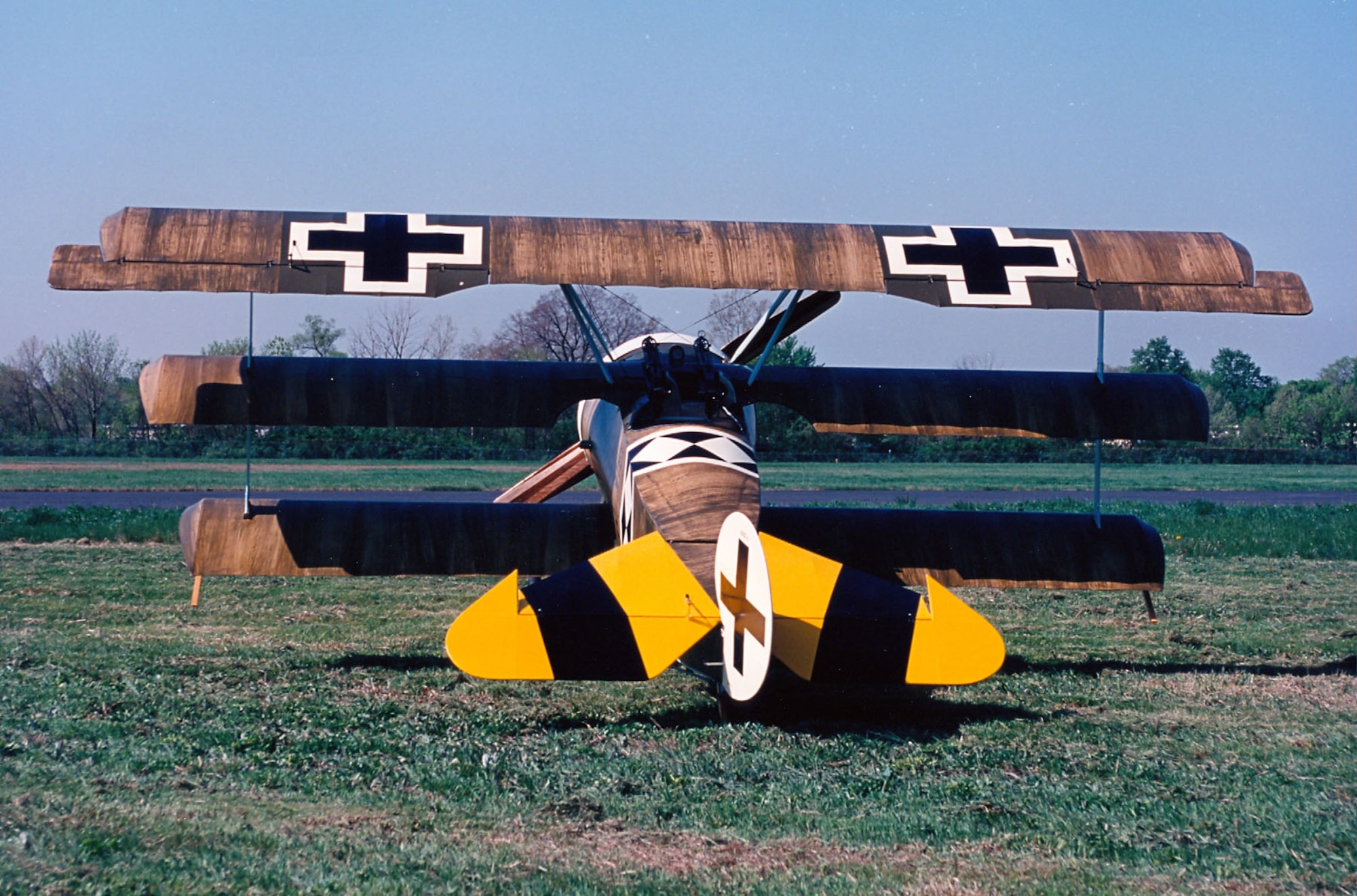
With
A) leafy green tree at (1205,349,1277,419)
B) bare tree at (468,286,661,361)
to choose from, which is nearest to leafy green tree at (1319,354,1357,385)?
leafy green tree at (1205,349,1277,419)

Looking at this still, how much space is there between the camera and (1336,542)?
16391 mm

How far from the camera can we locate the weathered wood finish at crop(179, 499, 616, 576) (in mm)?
8227

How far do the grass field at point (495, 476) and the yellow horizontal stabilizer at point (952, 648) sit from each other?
26.2 meters

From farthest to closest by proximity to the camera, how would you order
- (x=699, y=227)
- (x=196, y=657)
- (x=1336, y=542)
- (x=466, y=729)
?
1. (x=1336, y=542)
2. (x=196, y=657)
3. (x=699, y=227)
4. (x=466, y=729)

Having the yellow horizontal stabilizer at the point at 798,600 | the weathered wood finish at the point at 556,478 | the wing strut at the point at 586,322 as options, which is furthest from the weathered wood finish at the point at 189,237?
the weathered wood finish at the point at 556,478

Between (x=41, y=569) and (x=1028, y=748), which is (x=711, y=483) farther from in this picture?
(x=41, y=569)

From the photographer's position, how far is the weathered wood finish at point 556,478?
11.7m

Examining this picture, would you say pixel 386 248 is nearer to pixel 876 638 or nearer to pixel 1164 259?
pixel 876 638

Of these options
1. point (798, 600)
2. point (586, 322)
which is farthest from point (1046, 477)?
point (798, 600)

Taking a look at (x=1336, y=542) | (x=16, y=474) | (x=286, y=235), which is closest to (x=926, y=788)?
(x=286, y=235)

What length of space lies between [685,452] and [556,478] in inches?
212

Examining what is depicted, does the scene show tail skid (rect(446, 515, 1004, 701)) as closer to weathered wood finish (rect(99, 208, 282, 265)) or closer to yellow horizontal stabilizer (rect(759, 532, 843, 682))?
yellow horizontal stabilizer (rect(759, 532, 843, 682))

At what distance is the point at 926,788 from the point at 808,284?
9.89 ft

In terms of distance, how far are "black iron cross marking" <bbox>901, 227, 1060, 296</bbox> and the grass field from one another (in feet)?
81.5
